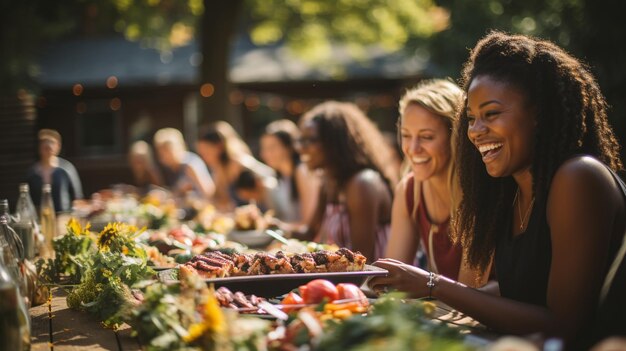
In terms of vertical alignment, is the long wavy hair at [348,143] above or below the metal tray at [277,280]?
above

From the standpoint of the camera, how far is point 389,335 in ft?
5.19

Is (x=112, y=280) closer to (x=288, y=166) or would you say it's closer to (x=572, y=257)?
(x=572, y=257)

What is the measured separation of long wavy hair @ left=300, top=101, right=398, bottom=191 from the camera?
5117 millimetres

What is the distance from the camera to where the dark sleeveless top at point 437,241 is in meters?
3.71

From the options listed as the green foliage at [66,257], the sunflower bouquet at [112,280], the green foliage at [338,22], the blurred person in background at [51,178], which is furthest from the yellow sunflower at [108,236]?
the green foliage at [338,22]

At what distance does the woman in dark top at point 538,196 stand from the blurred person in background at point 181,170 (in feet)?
26.0

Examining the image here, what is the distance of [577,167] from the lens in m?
2.35

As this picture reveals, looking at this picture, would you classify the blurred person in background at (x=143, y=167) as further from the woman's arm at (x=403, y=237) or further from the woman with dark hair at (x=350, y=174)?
the woman's arm at (x=403, y=237)

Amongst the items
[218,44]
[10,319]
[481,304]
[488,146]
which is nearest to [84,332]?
[10,319]

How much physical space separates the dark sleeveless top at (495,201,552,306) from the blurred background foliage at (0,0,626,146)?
881 centimetres

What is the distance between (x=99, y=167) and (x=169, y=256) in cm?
1665

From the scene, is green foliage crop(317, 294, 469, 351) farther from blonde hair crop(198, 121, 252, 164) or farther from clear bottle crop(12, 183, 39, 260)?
blonde hair crop(198, 121, 252, 164)

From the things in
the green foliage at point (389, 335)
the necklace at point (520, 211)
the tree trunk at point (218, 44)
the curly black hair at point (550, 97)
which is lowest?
the green foliage at point (389, 335)

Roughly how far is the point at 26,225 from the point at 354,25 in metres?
17.1
